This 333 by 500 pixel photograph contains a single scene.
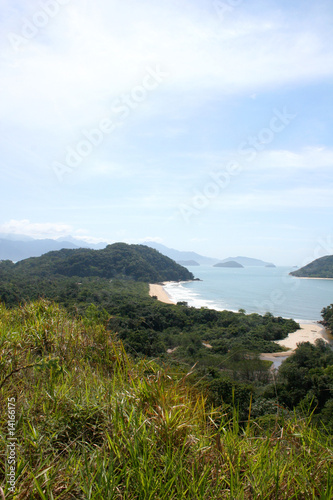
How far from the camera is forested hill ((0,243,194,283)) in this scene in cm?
6706

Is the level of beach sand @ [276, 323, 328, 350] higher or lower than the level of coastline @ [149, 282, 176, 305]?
lower

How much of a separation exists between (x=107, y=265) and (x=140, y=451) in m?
73.9

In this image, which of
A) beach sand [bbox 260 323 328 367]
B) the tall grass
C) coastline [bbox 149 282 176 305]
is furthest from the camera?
coastline [bbox 149 282 176 305]

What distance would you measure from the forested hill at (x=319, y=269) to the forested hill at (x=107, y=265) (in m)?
39.7

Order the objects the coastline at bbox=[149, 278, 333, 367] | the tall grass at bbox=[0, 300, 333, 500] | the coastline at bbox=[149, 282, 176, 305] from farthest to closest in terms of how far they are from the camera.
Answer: the coastline at bbox=[149, 282, 176, 305] → the coastline at bbox=[149, 278, 333, 367] → the tall grass at bbox=[0, 300, 333, 500]

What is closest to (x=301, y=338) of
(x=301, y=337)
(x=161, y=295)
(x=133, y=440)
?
(x=301, y=337)

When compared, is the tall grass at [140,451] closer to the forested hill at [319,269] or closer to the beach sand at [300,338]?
the beach sand at [300,338]

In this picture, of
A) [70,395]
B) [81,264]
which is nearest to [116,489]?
[70,395]

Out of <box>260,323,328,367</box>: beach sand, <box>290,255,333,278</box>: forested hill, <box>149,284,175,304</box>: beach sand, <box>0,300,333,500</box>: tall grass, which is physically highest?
<box>290,255,333,278</box>: forested hill

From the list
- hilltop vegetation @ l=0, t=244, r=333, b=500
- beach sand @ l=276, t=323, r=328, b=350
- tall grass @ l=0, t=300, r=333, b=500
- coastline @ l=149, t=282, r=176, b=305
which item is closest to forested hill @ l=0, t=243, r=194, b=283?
coastline @ l=149, t=282, r=176, b=305

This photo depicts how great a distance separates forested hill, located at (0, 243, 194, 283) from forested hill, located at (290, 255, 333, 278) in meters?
39.7

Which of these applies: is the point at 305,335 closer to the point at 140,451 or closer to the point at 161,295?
the point at 161,295

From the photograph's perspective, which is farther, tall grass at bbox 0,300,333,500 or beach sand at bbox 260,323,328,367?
beach sand at bbox 260,323,328,367

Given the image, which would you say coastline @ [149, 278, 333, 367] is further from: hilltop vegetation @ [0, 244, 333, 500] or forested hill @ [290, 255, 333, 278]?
forested hill @ [290, 255, 333, 278]
